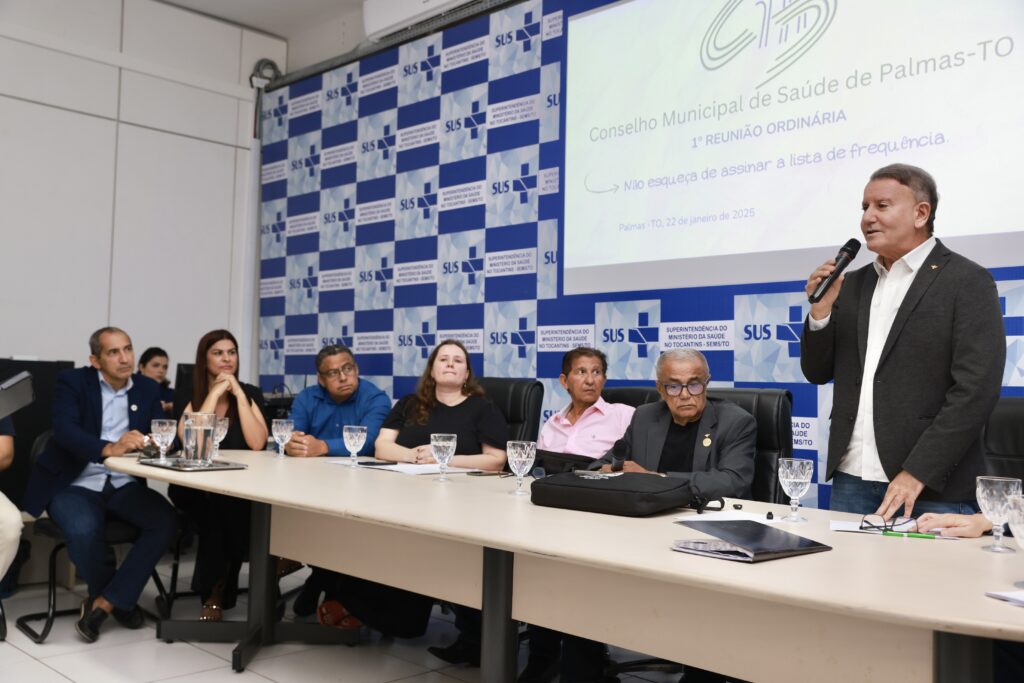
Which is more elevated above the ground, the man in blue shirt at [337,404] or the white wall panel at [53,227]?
the white wall panel at [53,227]

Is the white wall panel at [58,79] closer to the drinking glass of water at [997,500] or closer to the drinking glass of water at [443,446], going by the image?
the drinking glass of water at [443,446]

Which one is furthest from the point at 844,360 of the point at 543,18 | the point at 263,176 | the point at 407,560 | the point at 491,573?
the point at 263,176

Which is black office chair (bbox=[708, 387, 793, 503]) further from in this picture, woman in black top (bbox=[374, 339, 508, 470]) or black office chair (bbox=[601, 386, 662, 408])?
woman in black top (bbox=[374, 339, 508, 470])

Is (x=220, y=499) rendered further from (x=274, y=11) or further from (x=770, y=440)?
(x=274, y=11)

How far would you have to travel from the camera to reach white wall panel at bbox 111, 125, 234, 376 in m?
5.61

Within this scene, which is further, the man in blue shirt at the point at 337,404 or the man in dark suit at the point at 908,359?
the man in blue shirt at the point at 337,404

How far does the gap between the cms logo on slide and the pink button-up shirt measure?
1493 millimetres

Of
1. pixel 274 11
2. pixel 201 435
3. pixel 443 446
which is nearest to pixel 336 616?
pixel 201 435

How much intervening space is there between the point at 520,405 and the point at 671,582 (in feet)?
6.18

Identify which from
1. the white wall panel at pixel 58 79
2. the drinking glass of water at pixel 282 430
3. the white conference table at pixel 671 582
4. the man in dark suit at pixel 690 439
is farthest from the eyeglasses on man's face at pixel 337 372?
the white wall panel at pixel 58 79

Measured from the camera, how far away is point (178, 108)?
5840 mm

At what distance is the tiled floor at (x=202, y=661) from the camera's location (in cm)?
272

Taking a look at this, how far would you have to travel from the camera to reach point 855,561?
4.97 ft

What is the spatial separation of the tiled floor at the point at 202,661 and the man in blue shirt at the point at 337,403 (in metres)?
0.89
